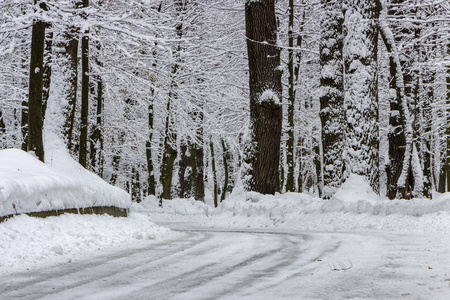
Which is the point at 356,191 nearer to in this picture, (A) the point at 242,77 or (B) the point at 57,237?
(B) the point at 57,237

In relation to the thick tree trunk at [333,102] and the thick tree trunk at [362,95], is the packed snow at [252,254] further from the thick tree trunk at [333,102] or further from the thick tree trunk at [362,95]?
the thick tree trunk at [333,102]

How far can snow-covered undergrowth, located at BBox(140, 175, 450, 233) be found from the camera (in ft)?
30.8

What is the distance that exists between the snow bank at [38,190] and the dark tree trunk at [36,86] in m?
1.68

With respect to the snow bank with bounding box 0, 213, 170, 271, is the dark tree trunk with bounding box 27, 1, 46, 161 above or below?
above

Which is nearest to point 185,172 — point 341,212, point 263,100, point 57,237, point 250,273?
point 263,100

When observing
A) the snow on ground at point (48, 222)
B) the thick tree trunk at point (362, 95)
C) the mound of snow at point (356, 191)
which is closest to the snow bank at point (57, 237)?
the snow on ground at point (48, 222)

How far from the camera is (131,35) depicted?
1125cm

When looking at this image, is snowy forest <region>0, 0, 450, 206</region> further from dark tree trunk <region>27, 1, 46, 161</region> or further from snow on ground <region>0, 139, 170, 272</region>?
snow on ground <region>0, 139, 170, 272</region>

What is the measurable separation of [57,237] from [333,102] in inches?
374

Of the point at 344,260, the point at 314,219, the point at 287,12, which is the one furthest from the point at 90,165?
the point at 344,260

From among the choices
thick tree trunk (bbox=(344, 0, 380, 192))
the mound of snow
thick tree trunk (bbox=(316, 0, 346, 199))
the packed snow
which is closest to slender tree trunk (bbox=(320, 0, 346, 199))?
thick tree trunk (bbox=(316, 0, 346, 199))

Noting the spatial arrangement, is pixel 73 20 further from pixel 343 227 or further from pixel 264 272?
pixel 264 272

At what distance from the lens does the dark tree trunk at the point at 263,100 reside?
13.2 meters

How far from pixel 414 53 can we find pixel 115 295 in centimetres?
1541
